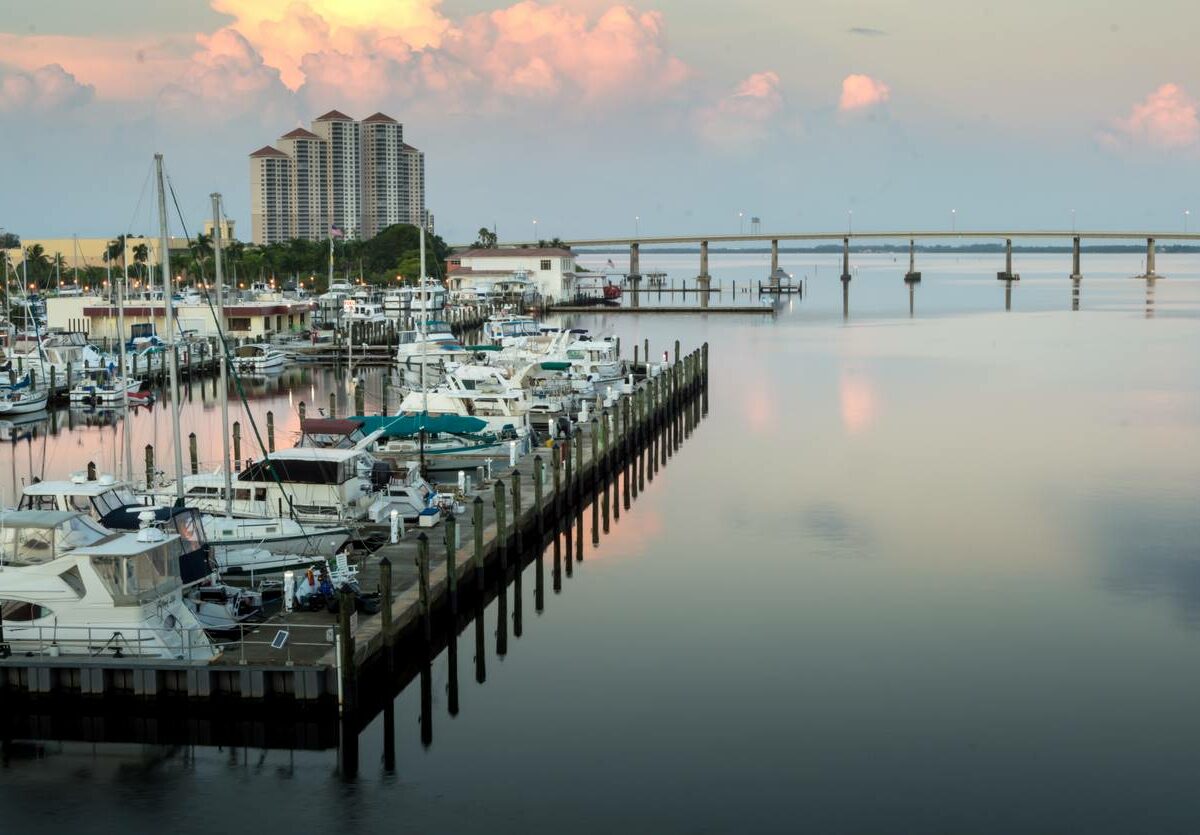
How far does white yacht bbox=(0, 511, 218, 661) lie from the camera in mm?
21609

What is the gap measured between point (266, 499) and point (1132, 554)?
66.9 ft

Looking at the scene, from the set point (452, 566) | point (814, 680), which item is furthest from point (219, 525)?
point (814, 680)

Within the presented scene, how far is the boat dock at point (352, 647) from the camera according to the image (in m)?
21.1

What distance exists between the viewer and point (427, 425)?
43.8m

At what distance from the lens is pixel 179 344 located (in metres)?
75.5

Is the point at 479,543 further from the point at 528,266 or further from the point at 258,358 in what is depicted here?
the point at 528,266

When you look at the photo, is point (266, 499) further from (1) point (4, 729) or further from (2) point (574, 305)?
(2) point (574, 305)

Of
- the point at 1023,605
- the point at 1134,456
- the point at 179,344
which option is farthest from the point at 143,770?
the point at 179,344

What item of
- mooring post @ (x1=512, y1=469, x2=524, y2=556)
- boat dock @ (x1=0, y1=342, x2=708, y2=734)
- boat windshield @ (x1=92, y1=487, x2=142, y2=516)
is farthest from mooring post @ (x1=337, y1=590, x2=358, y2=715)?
mooring post @ (x1=512, y1=469, x2=524, y2=556)

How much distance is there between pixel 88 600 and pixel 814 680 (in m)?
12.1

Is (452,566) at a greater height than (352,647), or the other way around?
(452,566)

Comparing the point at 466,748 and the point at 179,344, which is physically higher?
the point at 179,344

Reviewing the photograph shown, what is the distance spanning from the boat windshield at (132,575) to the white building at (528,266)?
11792 centimetres

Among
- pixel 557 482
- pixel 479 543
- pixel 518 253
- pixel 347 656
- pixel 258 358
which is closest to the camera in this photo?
pixel 347 656
